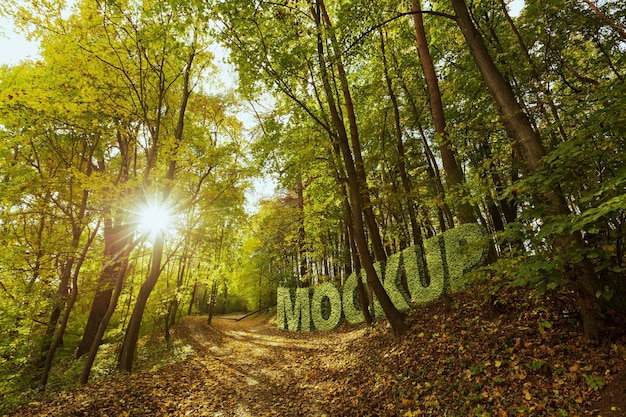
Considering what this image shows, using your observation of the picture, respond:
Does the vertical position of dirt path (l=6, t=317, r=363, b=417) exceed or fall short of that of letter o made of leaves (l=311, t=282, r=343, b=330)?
it falls short

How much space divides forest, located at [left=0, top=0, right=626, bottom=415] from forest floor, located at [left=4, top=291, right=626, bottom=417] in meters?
0.50

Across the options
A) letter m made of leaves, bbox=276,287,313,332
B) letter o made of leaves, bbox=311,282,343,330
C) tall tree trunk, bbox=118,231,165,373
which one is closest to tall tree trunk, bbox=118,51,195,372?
tall tree trunk, bbox=118,231,165,373

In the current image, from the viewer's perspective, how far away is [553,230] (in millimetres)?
3393

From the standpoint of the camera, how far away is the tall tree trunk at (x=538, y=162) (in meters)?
4.05

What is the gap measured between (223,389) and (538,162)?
9261 millimetres

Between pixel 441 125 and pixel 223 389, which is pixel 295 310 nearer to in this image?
pixel 223 389

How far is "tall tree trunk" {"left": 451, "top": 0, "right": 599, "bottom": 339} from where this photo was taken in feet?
13.3

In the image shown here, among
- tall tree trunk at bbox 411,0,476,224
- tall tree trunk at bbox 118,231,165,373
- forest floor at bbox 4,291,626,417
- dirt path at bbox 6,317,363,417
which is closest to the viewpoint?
forest floor at bbox 4,291,626,417

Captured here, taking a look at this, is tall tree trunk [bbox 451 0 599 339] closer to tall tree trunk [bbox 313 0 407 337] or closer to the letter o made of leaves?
tall tree trunk [bbox 313 0 407 337]

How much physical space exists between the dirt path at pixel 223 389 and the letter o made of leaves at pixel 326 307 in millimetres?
3004

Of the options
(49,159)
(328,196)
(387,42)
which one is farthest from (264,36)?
(49,159)

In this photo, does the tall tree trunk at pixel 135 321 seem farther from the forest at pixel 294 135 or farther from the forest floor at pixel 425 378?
the forest floor at pixel 425 378

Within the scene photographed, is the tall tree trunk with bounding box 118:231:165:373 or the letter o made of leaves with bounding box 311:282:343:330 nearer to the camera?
the tall tree trunk with bounding box 118:231:165:373

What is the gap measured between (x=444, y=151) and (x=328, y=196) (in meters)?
6.76
